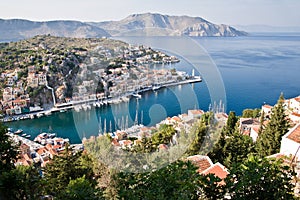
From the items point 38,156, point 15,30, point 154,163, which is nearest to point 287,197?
point 154,163

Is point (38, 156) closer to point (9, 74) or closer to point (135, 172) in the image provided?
point (135, 172)

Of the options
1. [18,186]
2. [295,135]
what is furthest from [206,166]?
[18,186]

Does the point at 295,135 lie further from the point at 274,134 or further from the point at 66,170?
the point at 66,170

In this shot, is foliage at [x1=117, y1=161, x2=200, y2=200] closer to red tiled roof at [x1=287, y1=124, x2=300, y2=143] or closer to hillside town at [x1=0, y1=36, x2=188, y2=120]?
hillside town at [x1=0, y1=36, x2=188, y2=120]

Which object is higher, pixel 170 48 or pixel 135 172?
pixel 170 48

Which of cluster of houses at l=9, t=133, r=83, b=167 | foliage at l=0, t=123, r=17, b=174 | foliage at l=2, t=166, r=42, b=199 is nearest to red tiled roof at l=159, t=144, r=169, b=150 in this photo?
foliage at l=2, t=166, r=42, b=199

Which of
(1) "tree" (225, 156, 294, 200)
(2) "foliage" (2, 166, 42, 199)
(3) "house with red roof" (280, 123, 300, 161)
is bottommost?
(3) "house with red roof" (280, 123, 300, 161)

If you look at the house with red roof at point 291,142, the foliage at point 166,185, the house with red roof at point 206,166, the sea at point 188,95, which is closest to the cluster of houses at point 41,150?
the sea at point 188,95
